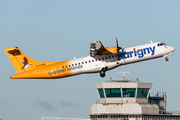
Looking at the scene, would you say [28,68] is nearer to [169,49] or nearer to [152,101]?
[169,49]

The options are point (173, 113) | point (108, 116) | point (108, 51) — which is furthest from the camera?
point (173, 113)

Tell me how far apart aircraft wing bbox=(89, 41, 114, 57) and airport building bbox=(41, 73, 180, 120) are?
90.8 ft

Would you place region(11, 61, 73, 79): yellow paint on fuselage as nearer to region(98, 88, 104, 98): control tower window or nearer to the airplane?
the airplane

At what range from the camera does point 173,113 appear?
94500mm

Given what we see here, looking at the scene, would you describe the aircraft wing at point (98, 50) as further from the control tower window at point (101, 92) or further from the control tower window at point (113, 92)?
the control tower window at point (101, 92)

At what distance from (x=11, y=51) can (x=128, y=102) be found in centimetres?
3107

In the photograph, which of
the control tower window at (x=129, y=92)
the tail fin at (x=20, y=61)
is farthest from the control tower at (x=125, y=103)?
the tail fin at (x=20, y=61)

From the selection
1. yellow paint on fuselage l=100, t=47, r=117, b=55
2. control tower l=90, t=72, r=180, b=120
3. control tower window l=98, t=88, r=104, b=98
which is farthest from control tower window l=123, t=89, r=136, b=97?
yellow paint on fuselage l=100, t=47, r=117, b=55

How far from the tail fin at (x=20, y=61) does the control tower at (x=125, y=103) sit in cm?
2626

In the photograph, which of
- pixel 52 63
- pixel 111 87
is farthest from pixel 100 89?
pixel 52 63

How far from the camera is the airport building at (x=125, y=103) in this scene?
8844 cm

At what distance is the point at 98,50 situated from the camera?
203ft

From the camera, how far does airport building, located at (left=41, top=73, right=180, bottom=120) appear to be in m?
88.4

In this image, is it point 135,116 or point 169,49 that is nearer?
point 169,49
